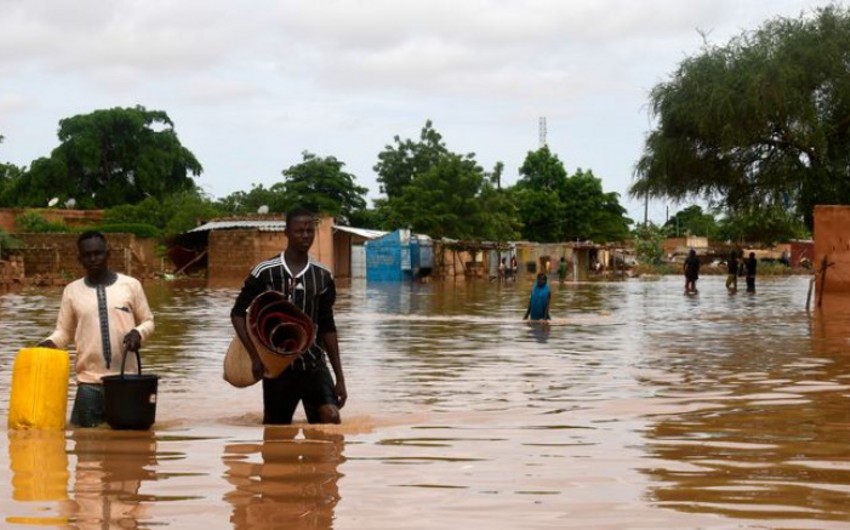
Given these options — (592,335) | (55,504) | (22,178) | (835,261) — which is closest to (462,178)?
(22,178)

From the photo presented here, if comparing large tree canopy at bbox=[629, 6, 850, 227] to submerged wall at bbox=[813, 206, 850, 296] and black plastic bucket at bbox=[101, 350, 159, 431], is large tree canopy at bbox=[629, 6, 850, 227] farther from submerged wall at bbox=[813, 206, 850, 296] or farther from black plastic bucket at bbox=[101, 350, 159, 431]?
black plastic bucket at bbox=[101, 350, 159, 431]

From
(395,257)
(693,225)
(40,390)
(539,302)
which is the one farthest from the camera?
(693,225)

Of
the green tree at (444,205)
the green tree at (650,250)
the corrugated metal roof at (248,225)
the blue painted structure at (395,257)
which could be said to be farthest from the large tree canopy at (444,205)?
the green tree at (650,250)

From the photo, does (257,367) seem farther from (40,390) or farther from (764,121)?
(764,121)

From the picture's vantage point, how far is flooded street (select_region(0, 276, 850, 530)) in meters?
5.36

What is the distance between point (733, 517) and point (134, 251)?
48010 millimetres

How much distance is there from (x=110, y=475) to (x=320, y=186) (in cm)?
7389

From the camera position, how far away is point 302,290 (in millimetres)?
7598

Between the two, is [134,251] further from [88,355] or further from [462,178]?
[88,355]

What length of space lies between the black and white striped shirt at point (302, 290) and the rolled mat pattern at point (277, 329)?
2.5 inches

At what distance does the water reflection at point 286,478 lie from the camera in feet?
17.3

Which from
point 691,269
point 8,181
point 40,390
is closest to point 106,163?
point 8,181

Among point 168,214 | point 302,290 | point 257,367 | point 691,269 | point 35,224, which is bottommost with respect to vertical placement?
point 257,367

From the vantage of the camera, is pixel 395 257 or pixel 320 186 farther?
pixel 320 186
